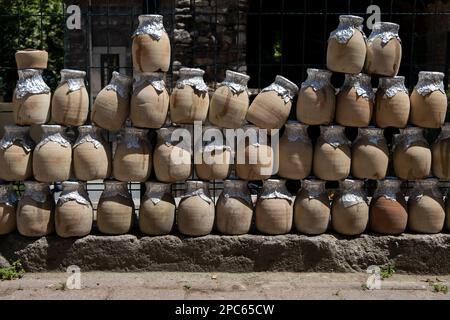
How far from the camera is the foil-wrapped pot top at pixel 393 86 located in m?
4.15

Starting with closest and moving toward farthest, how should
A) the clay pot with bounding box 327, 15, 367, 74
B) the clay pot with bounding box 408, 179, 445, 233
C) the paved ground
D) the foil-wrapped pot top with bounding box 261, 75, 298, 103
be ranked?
the paved ground < the clay pot with bounding box 327, 15, 367, 74 < the foil-wrapped pot top with bounding box 261, 75, 298, 103 < the clay pot with bounding box 408, 179, 445, 233

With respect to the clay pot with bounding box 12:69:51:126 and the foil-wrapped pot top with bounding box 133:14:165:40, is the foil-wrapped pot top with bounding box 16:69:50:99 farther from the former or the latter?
the foil-wrapped pot top with bounding box 133:14:165:40

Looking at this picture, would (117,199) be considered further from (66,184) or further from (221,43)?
(221,43)

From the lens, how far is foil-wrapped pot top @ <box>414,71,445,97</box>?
13.6 feet

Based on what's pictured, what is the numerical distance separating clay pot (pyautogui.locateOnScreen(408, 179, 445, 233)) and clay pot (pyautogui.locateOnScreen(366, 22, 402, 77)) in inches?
35.1

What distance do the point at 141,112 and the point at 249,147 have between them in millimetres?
815

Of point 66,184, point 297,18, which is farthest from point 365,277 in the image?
point 297,18

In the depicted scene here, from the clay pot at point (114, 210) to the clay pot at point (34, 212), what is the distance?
0.37 metres

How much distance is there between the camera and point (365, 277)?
4211 millimetres

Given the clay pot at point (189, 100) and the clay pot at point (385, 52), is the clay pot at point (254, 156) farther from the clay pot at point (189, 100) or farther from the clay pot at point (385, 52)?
the clay pot at point (385, 52)

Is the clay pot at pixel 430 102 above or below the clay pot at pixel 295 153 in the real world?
above

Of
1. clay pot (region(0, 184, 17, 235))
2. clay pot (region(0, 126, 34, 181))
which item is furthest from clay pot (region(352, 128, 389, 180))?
clay pot (region(0, 184, 17, 235))

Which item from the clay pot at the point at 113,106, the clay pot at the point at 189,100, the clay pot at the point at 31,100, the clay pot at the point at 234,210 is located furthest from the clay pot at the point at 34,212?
the clay pot at the point at 234,210
